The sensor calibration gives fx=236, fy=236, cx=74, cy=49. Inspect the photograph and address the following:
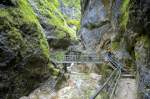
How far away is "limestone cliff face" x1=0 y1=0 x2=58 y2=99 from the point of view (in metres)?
7.96

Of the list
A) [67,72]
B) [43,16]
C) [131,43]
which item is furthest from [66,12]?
[131,43]

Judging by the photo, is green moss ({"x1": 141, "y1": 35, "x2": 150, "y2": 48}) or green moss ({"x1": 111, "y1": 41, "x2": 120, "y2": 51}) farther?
green moss ({"x1": 111, "y1": 41, "x2": 120, "y2": 51})

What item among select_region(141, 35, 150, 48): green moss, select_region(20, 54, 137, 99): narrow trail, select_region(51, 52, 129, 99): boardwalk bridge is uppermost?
select_region(141, 35, 150, 48): green moss

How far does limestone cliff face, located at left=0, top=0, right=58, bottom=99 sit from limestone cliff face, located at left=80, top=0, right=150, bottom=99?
3.66 metres

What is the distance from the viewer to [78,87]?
14.8m

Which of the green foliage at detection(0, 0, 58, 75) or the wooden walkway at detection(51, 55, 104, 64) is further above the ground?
the green foliage at detection(0, 0, 58, 75)

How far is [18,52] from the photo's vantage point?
8266 millimetres

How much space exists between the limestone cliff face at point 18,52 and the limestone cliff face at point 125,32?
3.66m

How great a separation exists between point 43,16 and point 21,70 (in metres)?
10.3

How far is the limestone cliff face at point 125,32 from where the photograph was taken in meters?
7.50

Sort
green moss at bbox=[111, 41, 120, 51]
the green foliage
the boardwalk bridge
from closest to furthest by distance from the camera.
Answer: the green foliage, the boardwalk bridge, green moss at bbox=[111, 41, 120, 51]

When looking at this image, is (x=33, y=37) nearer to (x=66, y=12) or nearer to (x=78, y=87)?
(x=78, y=87)

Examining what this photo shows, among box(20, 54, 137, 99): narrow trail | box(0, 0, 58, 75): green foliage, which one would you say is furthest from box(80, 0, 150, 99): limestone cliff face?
box(0, 0, 58, 75): green foliage

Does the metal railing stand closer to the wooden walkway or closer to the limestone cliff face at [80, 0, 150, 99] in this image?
the wooden walkway
